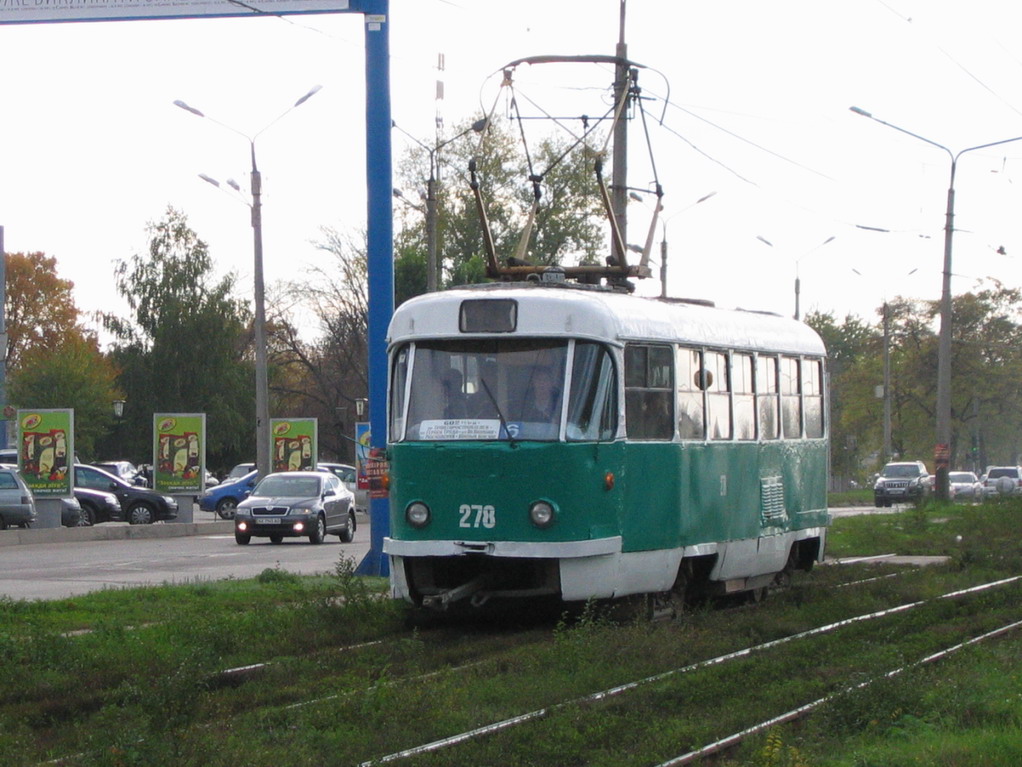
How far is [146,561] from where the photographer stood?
24.5 metres

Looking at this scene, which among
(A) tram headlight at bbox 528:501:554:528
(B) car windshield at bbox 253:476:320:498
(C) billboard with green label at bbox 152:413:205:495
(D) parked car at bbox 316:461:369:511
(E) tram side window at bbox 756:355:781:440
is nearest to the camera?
(A) tram headlight at bbox 528:501:554:528

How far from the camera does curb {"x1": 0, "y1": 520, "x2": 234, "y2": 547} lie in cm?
3050

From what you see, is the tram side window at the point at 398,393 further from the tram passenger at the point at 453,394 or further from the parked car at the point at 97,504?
the parked car at the point at 97,504

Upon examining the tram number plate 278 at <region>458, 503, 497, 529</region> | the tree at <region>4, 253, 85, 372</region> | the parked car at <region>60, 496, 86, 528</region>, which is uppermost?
the tree at <region>4, 253, 85, 372</region>

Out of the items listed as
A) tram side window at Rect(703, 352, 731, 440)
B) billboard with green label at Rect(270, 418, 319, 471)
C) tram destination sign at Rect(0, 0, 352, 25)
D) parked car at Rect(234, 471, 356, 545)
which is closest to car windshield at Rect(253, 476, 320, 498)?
parked car at Rect(234, 471, 356, 545)

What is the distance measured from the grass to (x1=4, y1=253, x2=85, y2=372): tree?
7029 centimetres

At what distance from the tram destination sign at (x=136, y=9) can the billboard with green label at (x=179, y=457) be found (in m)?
17.9

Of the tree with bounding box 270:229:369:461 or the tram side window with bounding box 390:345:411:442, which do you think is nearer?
the tram side window with bounding box 390:345:411:442

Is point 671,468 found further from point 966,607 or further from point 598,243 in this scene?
point 598,243

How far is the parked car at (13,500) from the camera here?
106 feet

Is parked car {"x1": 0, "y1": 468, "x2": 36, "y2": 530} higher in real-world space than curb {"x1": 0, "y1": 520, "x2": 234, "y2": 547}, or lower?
higher

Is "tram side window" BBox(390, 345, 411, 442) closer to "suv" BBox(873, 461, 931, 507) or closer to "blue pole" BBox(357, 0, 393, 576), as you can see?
"blue pole" BBox(357, 0, 393, 576)

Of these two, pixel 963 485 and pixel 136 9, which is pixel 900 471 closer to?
pixel 963 485

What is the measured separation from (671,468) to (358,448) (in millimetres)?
27072
